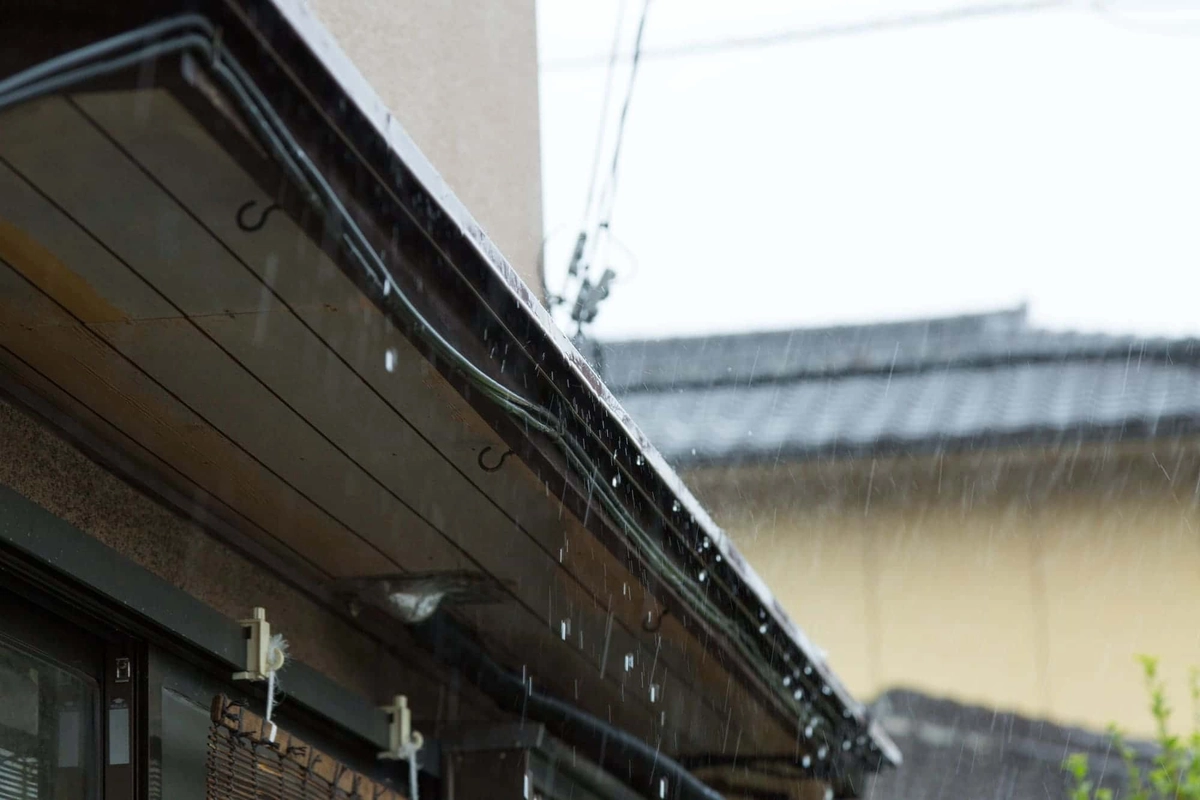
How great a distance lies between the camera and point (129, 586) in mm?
2502

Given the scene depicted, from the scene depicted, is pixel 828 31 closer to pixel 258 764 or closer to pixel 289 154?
pixel 258 764

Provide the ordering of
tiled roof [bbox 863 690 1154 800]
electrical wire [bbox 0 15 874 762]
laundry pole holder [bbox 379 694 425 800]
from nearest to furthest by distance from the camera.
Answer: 1. electrical wire [bbox 0 15 874 762]
2. laundry pole holder [bbox 379 694 425 800]
3. tiled roof [bbox 863 690 1154 800]

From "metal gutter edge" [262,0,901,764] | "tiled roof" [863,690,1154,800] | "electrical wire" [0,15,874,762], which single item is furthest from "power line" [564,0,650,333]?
"tiled roof" [863,690,1154,800]

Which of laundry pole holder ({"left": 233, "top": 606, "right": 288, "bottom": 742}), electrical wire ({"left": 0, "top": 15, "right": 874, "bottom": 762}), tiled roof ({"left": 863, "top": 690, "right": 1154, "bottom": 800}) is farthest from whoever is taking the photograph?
tiled roof ({"left": 863, "top": 690, "right": 1154, "bottom": 800})

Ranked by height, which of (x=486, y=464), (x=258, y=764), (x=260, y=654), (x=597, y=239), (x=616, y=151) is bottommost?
(x=258, y=764)

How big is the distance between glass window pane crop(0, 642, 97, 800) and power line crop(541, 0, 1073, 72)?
9050 millimetres

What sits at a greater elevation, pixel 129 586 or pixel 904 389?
pixel 904 389

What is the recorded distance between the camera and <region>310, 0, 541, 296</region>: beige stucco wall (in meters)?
4.07

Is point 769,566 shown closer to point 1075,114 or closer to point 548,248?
point 548,248

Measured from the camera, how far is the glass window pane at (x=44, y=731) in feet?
7.92

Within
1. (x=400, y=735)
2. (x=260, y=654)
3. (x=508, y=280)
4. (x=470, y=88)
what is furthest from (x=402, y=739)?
(x=470, y=88)

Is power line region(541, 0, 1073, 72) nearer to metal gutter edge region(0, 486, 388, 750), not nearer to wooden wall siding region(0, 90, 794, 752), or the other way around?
wooden wall siding region(0, 90, 794, 752)

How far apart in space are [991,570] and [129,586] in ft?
25.9

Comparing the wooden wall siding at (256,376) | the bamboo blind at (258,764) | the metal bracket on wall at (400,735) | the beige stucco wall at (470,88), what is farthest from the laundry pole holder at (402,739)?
the beige stucco wall at (470,88)
